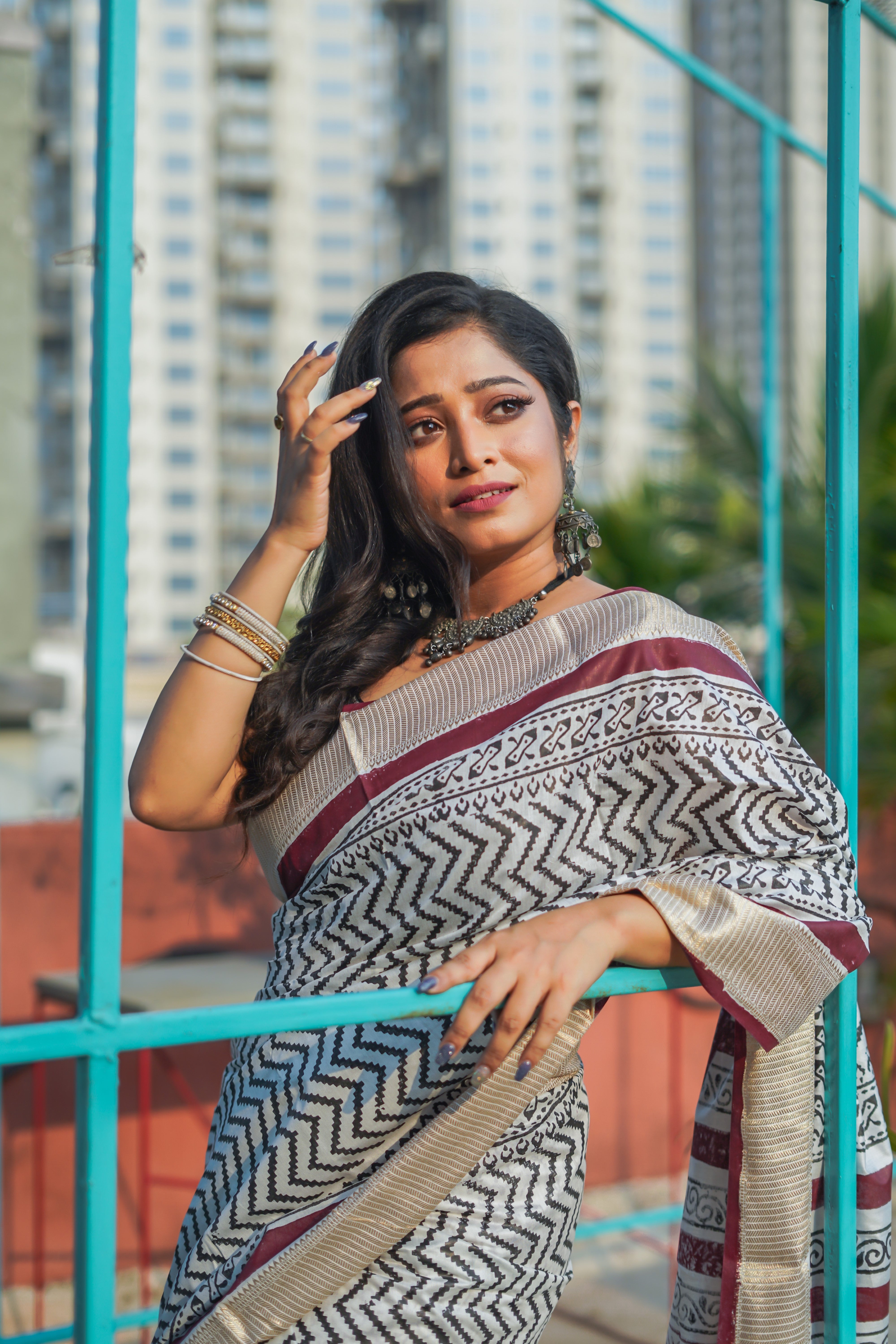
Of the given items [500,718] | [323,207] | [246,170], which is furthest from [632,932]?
[246,170]

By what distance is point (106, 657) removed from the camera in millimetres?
772

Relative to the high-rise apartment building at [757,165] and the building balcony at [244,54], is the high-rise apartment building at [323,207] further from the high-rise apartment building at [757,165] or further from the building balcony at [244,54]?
the high-rise apartment building at [757,165]

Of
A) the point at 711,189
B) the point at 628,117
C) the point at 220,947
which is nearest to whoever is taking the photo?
the point at 220,947

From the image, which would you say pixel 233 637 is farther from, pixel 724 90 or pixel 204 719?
pixel 724 90

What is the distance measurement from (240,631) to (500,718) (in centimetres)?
24

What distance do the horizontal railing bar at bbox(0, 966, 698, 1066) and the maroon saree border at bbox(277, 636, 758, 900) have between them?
285 millimetres

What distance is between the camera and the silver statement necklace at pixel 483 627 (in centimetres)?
127

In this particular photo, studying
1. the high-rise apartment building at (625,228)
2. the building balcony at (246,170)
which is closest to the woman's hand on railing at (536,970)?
the high-rise apartment building at (625,228)

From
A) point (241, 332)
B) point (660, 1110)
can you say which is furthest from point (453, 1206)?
point (241, 332)

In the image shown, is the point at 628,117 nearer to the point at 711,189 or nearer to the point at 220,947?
the point at 711,189

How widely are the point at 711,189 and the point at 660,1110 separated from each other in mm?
59182

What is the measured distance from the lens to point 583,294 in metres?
52.4

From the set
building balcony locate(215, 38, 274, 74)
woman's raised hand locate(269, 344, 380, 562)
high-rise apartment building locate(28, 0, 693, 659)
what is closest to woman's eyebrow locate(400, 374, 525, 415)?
woman's raised hand locate(269, 344, 380, 562)

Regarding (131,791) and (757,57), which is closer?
(131,791)
